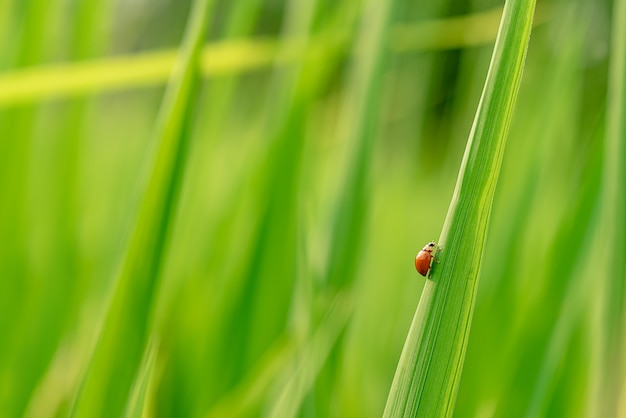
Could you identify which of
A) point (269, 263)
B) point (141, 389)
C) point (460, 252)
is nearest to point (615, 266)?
point (460, 252)

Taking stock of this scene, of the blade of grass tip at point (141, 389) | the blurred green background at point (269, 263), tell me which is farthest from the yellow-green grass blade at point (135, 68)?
the blade of grass tip at point (141, 389)

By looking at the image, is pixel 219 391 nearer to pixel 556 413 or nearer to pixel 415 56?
pixel 556 413

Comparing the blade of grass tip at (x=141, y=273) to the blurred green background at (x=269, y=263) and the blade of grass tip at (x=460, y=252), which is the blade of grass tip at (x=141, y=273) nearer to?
the blurred green background at (x=269, y=263)

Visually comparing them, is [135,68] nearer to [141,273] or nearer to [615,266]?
[141,273]

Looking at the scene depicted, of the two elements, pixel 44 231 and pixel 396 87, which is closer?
pixel 44 231

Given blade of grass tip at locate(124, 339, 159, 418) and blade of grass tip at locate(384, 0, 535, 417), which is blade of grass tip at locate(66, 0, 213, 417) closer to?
blade of grass tip at locate(124, 339, 159, 418)

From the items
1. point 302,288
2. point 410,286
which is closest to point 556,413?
point 302,288
